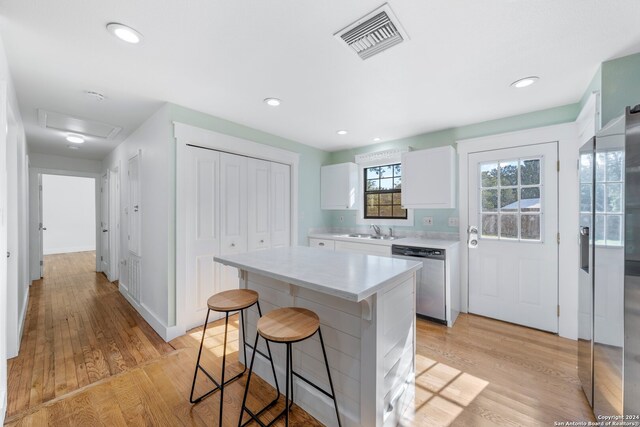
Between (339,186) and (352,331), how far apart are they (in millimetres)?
3079

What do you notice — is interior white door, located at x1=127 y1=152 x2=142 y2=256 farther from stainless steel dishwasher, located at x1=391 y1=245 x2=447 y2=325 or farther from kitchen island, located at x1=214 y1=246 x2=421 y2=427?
stainless steel dishwasher, located at x1=391 y1=245 x2=447 y2=325

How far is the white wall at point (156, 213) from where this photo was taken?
264cm

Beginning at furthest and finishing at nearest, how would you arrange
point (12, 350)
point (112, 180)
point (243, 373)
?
point (112, 180) < point (12, 350) < point (243, 373)

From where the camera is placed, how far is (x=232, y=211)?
3.26 meters

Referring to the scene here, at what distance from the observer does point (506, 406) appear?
5.67 feet

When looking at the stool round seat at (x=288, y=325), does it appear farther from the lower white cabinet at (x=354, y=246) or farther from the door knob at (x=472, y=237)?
the door knob at (x=472, y=237)

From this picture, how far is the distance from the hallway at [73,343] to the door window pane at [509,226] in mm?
3794

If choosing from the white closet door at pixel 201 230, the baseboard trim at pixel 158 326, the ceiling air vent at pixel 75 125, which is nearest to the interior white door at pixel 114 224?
the ceiling air vent at pixel 75 125

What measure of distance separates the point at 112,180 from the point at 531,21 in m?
5.85

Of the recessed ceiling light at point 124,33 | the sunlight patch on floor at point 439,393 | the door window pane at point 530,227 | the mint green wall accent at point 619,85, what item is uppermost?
the recessed ceiling light at point 124,33

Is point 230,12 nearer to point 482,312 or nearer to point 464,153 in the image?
point 464,153

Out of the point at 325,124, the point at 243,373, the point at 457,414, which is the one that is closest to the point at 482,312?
the point at 457,414

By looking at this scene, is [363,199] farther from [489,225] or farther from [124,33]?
[124,33]

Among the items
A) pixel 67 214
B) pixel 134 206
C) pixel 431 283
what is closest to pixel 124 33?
pixel 134 206
